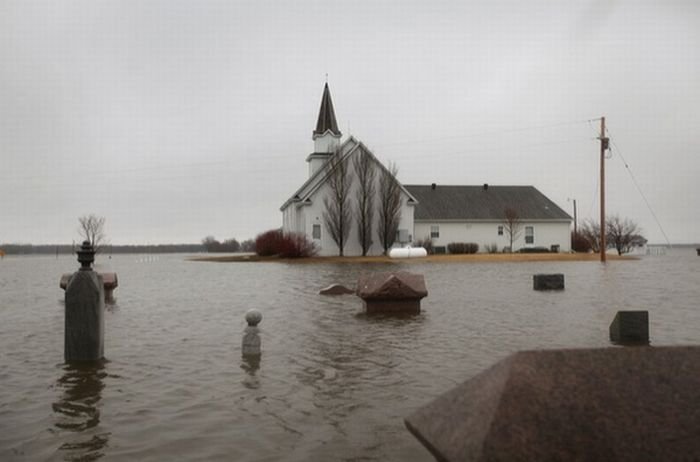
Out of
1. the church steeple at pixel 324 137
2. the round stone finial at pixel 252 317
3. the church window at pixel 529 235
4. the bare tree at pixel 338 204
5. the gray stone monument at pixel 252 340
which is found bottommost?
the gray stone monument at pixel 252 340

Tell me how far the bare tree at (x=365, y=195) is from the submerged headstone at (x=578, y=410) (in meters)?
46.5

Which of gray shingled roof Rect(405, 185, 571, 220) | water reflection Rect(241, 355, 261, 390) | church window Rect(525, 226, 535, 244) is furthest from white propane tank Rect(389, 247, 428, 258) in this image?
water reflection Rect(241, 355, 261, 390)

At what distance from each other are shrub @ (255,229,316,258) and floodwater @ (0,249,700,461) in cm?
3233

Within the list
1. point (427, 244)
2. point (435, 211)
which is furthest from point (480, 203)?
point (427, 244)

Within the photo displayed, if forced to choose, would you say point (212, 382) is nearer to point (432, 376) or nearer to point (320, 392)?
point (320, 392)

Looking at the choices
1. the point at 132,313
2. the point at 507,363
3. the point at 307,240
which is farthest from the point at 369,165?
the point at 507,363

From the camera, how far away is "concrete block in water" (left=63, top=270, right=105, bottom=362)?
7102 mm

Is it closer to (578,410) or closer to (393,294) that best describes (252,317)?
(393,294)

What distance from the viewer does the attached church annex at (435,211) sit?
49531 millimetres

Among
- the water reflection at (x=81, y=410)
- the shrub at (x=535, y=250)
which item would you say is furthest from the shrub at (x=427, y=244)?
the water reflection at (x=81, y=410)

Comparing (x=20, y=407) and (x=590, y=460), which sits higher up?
(x=590, y=460)

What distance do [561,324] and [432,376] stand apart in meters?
4.87

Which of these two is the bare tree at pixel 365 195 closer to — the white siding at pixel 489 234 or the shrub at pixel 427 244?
the shrub at pixel 427 244

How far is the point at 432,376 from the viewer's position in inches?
252
